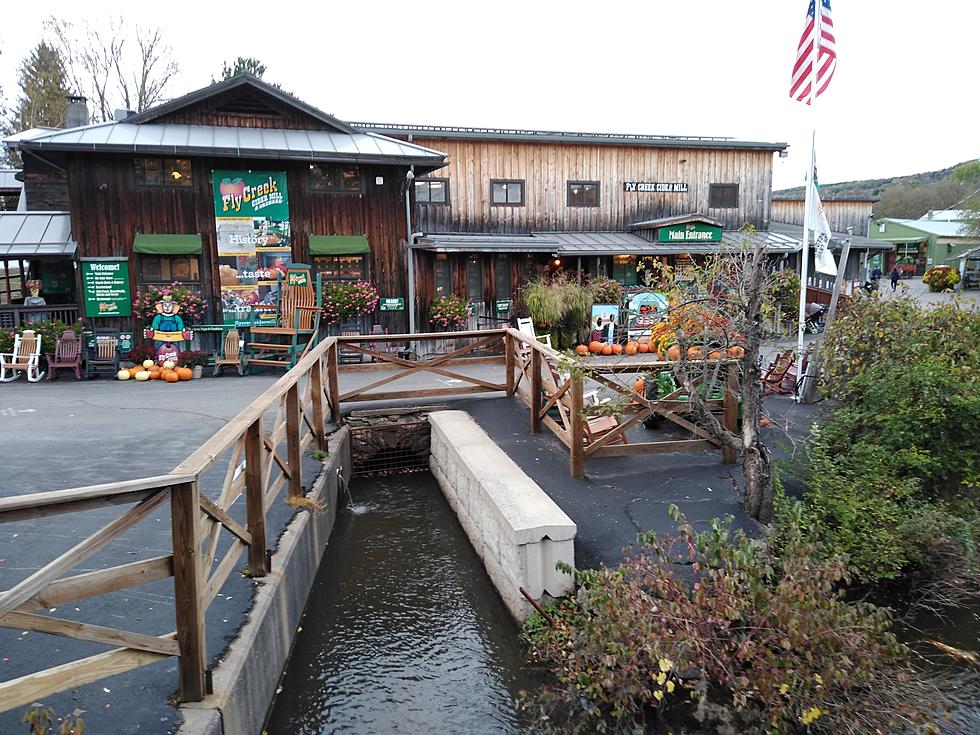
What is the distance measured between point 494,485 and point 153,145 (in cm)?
1084

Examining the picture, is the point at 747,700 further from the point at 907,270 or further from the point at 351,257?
the point at 907,270

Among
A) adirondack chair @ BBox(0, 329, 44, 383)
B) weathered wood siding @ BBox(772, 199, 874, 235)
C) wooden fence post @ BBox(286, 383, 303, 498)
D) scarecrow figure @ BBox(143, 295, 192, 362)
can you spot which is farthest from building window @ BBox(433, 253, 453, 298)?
weathered wood siding @ BBox(772, 199, 874, 235)

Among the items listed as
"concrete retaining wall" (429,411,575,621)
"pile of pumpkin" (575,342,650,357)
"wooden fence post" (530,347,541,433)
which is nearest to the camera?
"concrete retaining wall" (429,411,575,621)

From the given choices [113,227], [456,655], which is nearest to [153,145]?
[113,227]

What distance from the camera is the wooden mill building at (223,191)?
14102mm

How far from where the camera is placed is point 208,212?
14789mm

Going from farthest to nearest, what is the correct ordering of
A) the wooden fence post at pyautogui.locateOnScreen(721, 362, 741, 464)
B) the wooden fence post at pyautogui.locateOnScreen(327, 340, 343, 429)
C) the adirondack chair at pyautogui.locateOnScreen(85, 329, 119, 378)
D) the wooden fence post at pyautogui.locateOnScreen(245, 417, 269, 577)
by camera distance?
the adirondack chair at pyautogui.locateOnScreen(85, 329, 119, 378)
the wooden fence post at pyautogui.locateOnScreen(327, 340, 343, 429)
the wooden fence post at pyautogui.locateOnScreen(721, 362, 741, 464)
the wooden fence post at pyautogui.locateOnScreen(245, 417, 269, 577)

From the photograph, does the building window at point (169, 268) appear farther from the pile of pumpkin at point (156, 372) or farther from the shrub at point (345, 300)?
the shrub at point (345, 300)

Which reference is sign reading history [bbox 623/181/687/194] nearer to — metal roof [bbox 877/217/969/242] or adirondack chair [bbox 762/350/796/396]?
adirondack chair [bbox 762/350/796/396]

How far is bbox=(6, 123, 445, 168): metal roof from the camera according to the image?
13.4 metres

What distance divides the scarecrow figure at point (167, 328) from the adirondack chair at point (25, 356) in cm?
204

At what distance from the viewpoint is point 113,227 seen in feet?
47.1

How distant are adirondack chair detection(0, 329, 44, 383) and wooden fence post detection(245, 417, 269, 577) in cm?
1116

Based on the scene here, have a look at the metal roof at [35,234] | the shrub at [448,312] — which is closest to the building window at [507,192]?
the shrub at [448,312]
